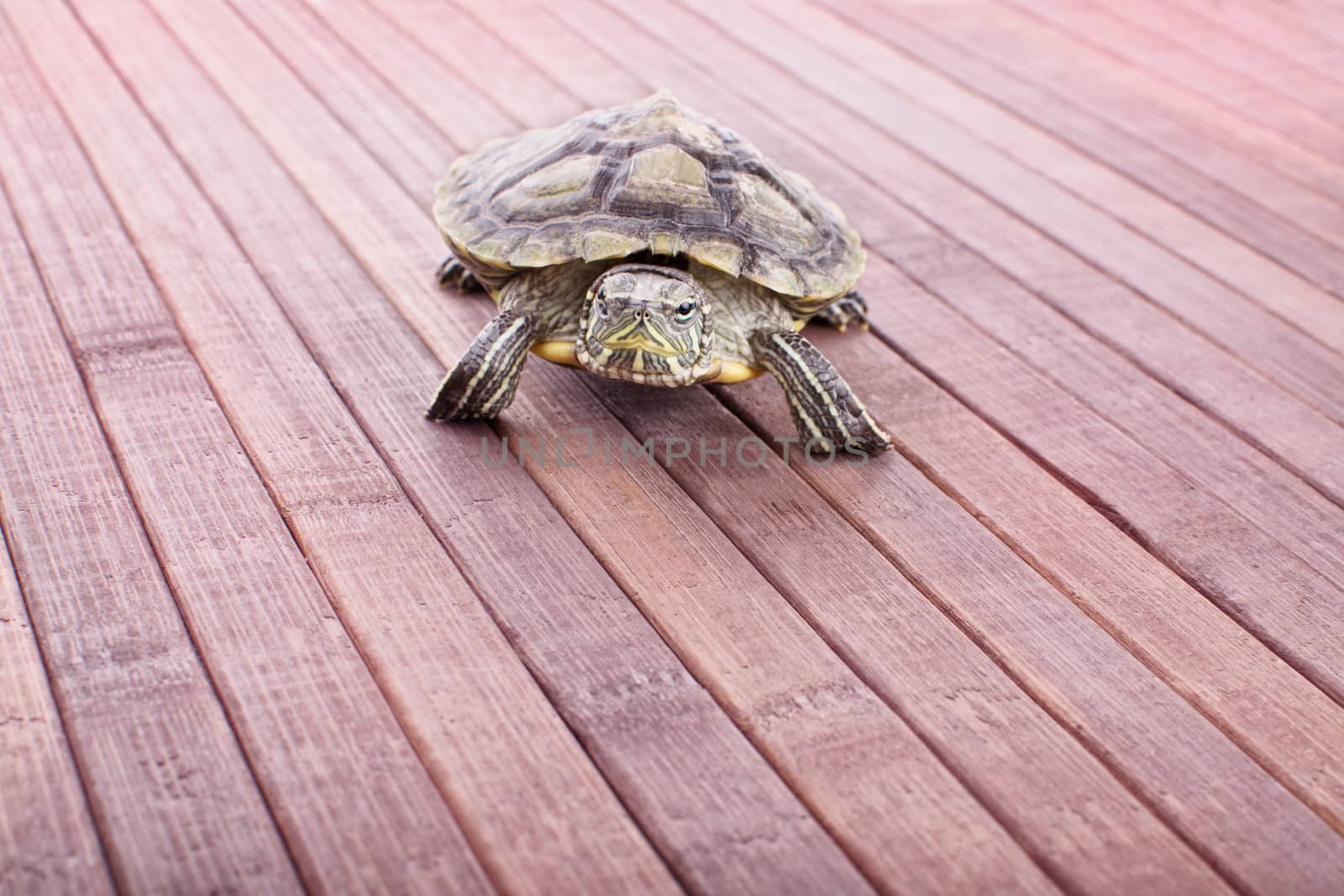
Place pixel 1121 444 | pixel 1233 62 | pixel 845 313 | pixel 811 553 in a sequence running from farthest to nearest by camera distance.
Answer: pixel 1233 62
pixel 845 313
pixel 1121 444
pixel 811 553

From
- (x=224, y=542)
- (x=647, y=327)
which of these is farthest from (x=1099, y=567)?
(x=224, y=542)

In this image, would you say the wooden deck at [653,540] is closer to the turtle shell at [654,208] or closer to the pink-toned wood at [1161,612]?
the pink-toned wood at [1161,612]

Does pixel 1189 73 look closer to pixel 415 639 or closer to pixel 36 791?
pixel 415 639

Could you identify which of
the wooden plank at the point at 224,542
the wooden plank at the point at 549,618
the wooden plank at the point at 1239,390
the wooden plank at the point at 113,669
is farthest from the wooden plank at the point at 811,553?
the wooden plank at the point at 113,669

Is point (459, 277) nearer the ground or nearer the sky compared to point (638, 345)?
nearer the ground

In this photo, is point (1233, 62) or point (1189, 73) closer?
point (1189, 73)

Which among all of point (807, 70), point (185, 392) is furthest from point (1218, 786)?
point (807, 70)
